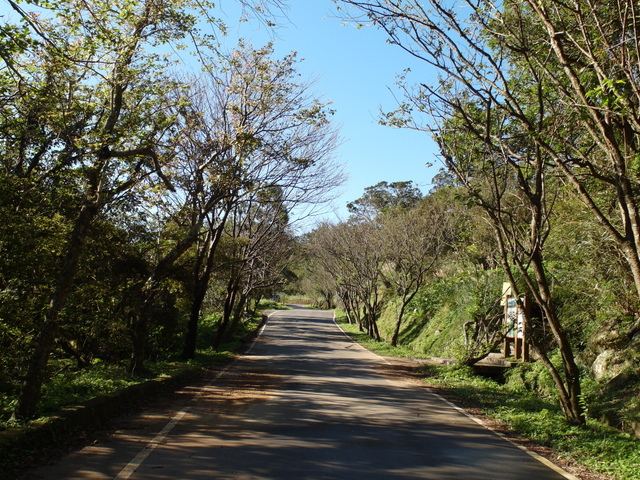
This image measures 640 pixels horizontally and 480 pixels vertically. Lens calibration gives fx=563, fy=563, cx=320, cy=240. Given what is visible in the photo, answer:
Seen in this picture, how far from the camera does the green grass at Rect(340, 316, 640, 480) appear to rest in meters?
6.91

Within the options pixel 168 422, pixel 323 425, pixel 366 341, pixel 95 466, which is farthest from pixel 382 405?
pixel 366 341

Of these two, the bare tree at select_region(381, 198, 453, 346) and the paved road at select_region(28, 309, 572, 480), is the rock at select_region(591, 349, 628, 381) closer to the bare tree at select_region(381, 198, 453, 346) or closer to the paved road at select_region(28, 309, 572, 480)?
the paved road at select_region(28, 309, 572, 480)

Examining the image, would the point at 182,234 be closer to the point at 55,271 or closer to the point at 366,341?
the point at 55,271

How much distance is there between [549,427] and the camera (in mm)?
8711

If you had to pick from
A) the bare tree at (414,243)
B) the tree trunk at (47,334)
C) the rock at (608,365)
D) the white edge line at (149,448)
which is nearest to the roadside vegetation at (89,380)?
the tree trunk at (47,334)

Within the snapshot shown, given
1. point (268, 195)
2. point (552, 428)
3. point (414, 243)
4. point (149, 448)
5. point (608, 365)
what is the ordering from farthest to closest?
1. point (414, 243)
2. point (268, 195)
3. point (608, 365)
4. point (552, 428)
5. point (149, 448)

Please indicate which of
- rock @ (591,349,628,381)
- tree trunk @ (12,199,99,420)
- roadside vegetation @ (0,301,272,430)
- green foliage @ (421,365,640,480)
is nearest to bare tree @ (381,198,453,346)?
roadside vegetation @ (0,301,272,430)

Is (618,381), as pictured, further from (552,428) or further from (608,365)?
(552,428)

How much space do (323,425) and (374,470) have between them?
251 cm

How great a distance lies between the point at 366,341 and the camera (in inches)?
1225

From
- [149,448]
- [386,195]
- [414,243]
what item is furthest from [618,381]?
→ [386,195]

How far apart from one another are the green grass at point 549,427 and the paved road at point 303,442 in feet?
2.16

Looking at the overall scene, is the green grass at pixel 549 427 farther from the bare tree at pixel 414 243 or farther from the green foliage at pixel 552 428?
the bare tree at pixel 414 243

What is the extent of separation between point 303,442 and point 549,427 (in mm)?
4050
